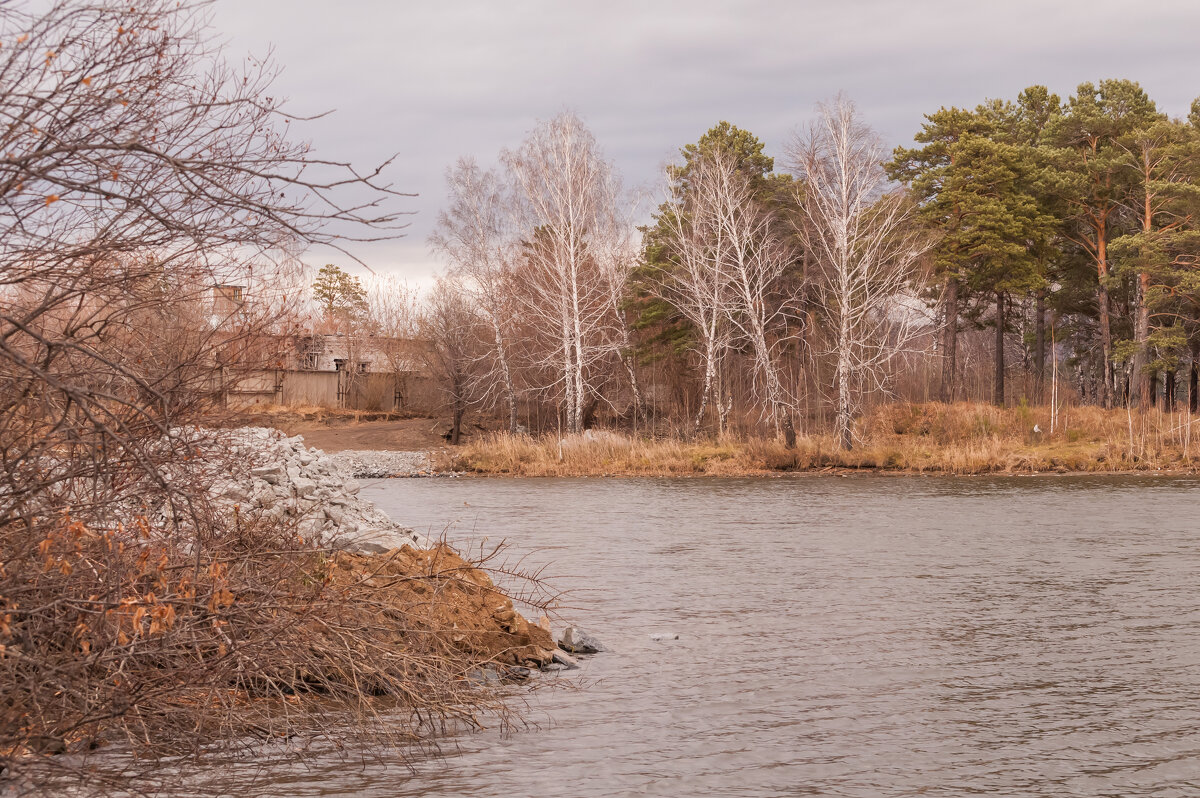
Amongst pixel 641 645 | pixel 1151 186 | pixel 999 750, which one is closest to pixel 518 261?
pixel 1151 186

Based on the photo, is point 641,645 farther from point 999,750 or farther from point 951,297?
point 951,297

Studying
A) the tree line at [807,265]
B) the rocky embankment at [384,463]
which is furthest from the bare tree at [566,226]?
the rocky embankment at [384,463]

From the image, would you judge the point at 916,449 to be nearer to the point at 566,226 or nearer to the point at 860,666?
the point at 566,226

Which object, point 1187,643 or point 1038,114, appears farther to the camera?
Result: point 1038,114

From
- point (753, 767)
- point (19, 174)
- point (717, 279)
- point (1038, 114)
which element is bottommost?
point (753, 767)

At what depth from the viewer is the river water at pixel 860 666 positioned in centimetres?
764

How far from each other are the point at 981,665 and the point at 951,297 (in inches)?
1609

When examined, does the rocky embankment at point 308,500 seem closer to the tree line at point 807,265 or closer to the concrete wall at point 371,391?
the tree line at point 807,265

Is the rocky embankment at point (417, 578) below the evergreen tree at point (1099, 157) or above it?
below

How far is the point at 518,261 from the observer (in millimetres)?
46375

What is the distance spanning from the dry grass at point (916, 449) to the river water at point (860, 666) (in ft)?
42.0

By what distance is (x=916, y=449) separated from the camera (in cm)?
3694

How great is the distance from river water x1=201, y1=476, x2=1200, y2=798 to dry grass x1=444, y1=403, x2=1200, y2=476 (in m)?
12.8

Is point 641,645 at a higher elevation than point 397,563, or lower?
lower
